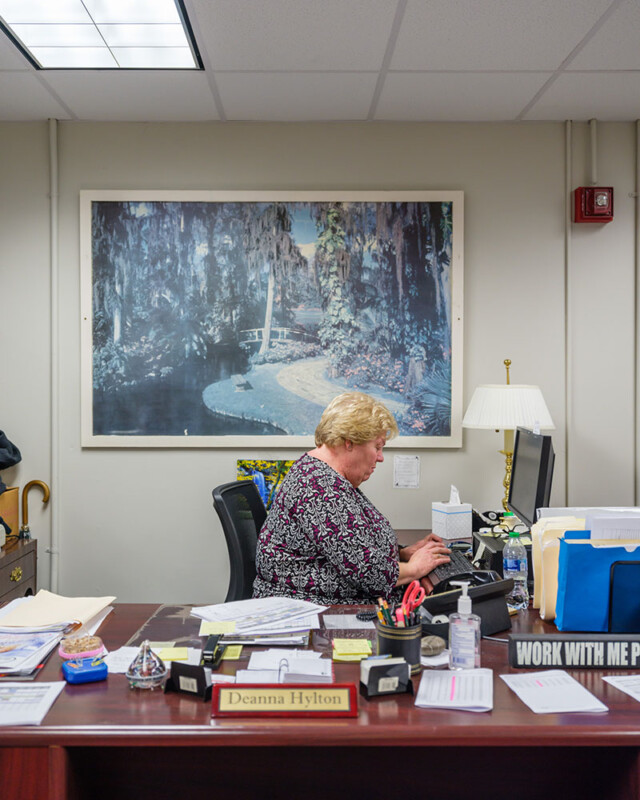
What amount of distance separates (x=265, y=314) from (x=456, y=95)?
1.29 metres

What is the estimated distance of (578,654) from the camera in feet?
4.88

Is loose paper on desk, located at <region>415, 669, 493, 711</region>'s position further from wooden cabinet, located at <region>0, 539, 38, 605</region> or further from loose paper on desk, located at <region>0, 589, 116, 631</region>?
wooden cabinet, located at <region>0, 539, 38, 605</region>

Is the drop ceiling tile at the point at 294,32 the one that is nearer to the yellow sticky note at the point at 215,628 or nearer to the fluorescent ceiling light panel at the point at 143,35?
the fluorescent ceiling light panel at the point at 143,35

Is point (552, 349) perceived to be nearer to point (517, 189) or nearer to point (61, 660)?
point (517, 189)

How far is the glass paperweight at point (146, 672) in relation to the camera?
137 cm

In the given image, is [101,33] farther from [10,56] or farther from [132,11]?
[10,56]

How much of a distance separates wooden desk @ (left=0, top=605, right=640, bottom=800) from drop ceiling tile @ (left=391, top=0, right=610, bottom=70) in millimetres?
2023

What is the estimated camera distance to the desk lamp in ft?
9.86

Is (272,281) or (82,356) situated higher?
(272,281)

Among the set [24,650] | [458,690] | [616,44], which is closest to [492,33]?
[616,44]

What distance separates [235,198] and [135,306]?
0.70 m

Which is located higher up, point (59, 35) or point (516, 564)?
point (59, 35)

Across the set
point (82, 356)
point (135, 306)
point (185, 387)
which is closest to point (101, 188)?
point (135, 306)

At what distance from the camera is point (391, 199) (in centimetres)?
334
